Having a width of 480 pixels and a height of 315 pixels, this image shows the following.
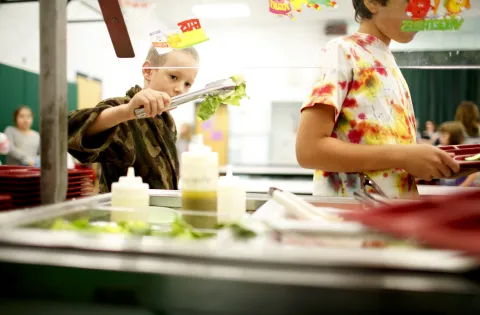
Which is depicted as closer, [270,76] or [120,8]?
[120,8]

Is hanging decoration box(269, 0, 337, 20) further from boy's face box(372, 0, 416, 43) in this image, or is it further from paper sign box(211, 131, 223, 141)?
paper sign box(211, 131, 223, 141)

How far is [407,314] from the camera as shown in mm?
577

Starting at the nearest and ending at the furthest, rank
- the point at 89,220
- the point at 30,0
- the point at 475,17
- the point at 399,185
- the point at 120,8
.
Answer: the point at 89,220 → the point at 475,17 → the point at 120,8 → the point at 399,185 → the point at 30,0

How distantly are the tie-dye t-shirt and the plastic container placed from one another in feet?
1.40

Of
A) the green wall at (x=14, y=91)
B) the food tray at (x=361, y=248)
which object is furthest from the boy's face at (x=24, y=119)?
the food tray at (x=361, y=248)

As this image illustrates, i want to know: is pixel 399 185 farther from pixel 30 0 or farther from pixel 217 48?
pixel 30 0

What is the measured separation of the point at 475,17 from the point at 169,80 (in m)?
1.00

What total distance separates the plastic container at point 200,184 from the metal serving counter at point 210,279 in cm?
25

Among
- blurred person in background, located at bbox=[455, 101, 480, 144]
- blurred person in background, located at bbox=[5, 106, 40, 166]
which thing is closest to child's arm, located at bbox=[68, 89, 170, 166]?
blurred person in background, located at bbox=[5, 106, 40, 166]

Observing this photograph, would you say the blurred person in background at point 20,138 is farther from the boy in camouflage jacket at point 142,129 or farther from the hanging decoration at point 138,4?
the hanging decoration at point 138,4

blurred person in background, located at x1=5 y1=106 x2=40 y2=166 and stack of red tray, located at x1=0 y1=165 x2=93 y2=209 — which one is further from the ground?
blurred person in background, located at x1=5 y1=106 x2=40 y2=166

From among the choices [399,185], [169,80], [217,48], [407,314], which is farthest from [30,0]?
[407,314]

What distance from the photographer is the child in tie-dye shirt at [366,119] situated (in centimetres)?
125

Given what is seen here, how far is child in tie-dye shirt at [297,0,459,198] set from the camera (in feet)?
4.11
